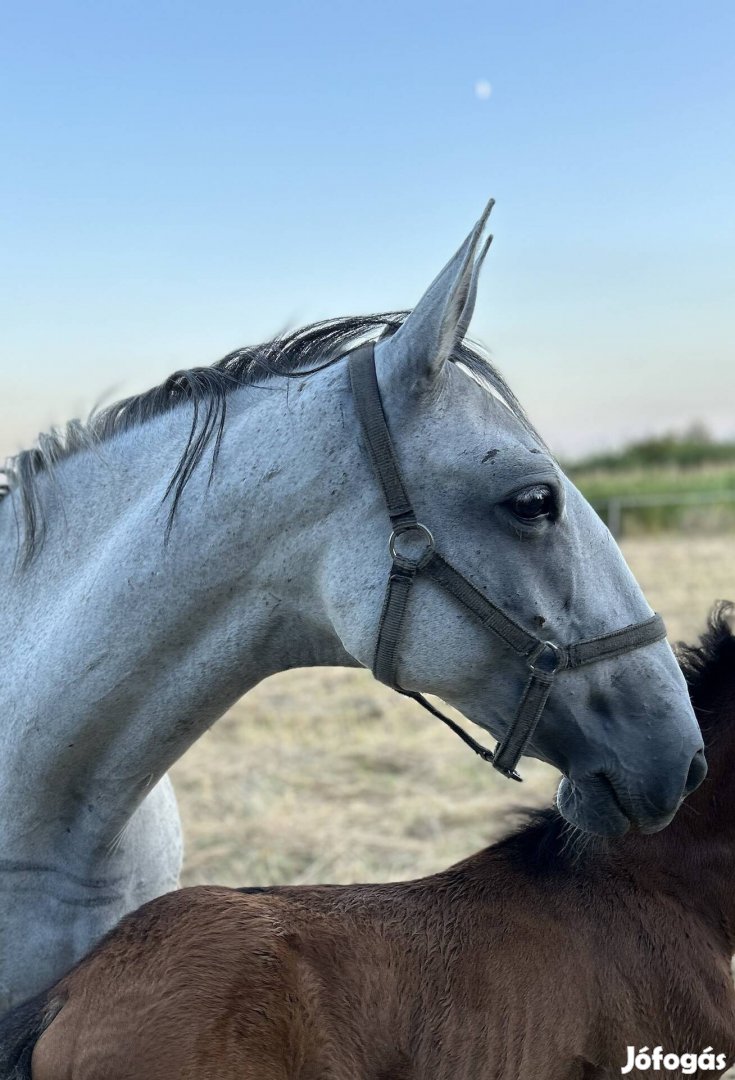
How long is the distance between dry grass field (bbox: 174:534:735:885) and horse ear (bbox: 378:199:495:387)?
2510 mm

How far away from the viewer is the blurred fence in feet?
71.5

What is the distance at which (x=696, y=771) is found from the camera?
84.1 inches

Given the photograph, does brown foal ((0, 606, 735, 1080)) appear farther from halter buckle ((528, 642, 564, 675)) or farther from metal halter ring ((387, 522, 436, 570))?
metal halter ring ((387, 522, 436, 570))

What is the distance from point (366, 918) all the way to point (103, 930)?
73 centimetres

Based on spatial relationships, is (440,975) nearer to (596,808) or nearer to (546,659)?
(596,808)

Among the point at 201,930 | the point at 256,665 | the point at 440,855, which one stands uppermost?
the point at 256,665

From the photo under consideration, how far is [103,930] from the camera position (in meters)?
2.49

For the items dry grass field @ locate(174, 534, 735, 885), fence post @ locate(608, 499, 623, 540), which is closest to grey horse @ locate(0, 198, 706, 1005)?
dry grass field @ locate(174, 534, 735, 885)

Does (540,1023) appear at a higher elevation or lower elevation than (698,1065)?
higher

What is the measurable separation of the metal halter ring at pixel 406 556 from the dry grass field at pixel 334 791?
2268 mm

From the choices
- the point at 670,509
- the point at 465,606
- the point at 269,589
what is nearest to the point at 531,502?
the point at 465,606

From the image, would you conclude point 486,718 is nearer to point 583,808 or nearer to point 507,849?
point 583,808

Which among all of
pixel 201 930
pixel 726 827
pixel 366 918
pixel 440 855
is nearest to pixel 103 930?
pixel 201 930

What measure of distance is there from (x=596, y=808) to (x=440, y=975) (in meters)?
0.59
